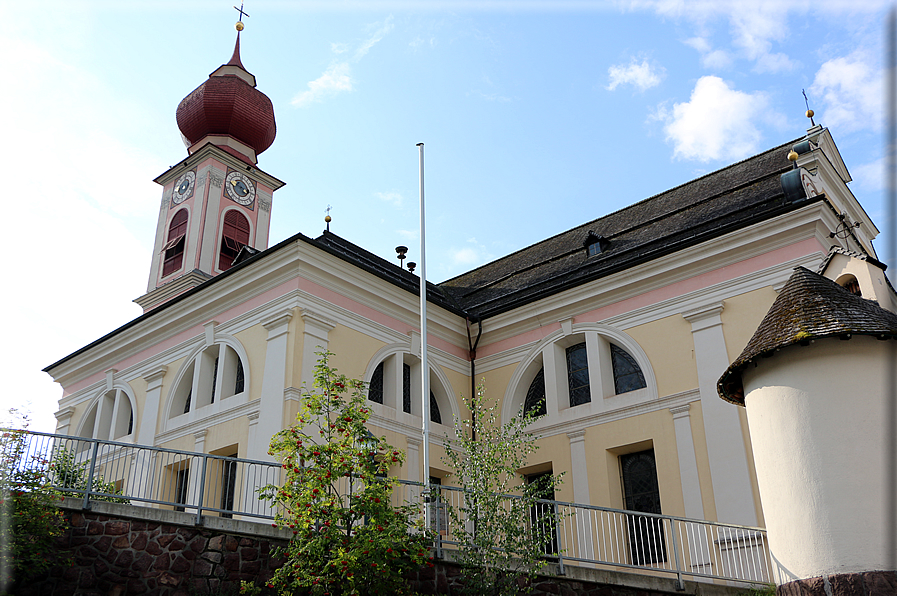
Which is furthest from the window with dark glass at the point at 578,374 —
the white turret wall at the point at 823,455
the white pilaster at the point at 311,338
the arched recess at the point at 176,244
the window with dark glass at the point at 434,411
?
the arched recess at the point at 176,244

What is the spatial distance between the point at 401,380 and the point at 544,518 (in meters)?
7.77

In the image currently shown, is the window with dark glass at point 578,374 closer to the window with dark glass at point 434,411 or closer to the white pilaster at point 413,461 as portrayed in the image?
the window with dark glass at point 434,411

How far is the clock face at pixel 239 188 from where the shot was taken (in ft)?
105

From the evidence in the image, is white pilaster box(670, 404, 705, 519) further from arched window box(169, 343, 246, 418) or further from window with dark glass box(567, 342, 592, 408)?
arched window box(169, 343, 246, 418)

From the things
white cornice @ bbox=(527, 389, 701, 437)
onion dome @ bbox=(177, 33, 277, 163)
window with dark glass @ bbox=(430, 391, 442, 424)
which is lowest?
white cornice @ bbox=(527, 389, 701, 437)

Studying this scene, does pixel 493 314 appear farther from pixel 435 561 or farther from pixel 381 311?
pixel 435 561

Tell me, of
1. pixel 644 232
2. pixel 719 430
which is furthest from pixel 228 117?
pixel 719 430

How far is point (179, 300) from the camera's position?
1955cm

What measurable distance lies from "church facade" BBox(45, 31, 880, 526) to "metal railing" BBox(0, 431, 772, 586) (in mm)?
1045

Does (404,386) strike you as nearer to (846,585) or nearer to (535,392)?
(535,392)

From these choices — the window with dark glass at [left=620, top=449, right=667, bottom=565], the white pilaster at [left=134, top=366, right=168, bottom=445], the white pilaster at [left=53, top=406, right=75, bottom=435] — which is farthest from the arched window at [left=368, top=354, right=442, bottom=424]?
the white pilaster at [left=53, top=406, right=75, bottom=435]

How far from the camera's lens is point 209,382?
745 inches

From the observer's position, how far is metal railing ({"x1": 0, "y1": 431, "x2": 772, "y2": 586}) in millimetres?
11508

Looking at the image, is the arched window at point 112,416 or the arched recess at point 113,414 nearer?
the arched recess at point 113,414
